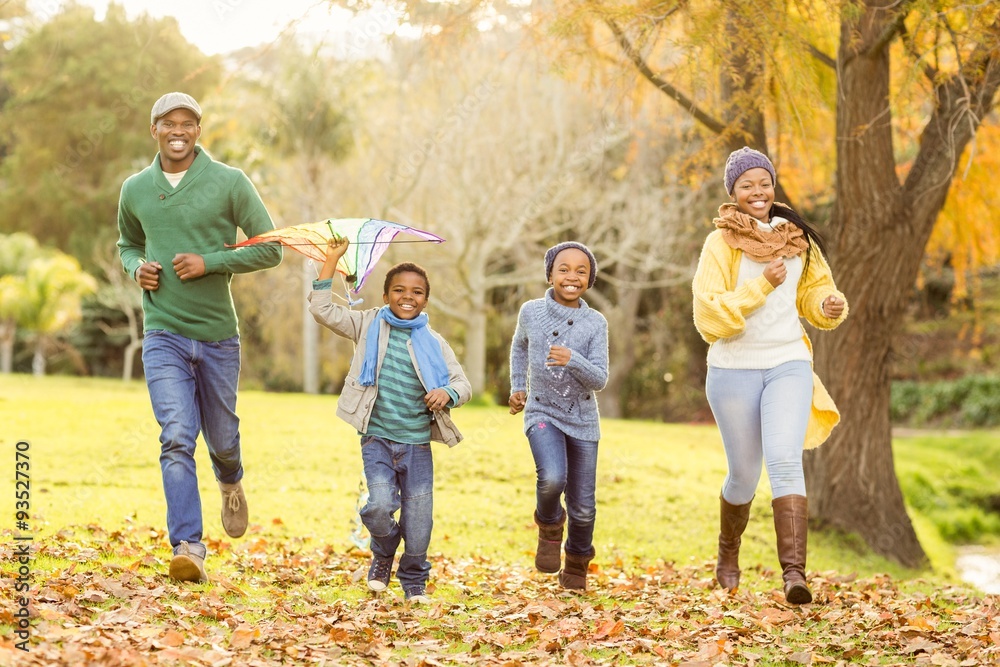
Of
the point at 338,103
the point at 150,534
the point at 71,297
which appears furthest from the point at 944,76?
the point at 71,297

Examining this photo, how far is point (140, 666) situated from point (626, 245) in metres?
20.3

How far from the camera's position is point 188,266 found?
5520mm

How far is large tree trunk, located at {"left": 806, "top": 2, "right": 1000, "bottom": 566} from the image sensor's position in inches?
361

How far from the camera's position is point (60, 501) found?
8.54 meters

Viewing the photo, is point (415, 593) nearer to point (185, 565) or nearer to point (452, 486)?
point (185, 565)

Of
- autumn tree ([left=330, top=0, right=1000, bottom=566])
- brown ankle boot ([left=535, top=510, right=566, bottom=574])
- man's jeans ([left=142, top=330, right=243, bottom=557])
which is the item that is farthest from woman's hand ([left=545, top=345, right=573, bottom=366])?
autumn tree ([left=330, top=0, right=1000, bottom=566])

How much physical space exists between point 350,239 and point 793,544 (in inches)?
102

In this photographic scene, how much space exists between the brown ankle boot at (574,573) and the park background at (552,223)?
1032 mm

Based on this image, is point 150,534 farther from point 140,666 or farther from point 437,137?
point 437,137

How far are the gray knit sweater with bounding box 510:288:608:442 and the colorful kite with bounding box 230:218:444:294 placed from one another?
2.47 ft

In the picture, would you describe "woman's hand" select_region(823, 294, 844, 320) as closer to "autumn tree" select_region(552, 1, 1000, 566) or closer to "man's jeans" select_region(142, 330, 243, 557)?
"autumn tree" select_region(552, 1, 1000, 566)

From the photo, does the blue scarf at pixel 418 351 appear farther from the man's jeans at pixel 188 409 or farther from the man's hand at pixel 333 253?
the man's jeans at pixel 188 409

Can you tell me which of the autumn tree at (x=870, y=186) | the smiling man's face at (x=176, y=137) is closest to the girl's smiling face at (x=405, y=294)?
the smiling man's face at (x=176, y=137)

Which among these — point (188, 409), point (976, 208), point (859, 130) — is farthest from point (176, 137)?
point (976, 208)
